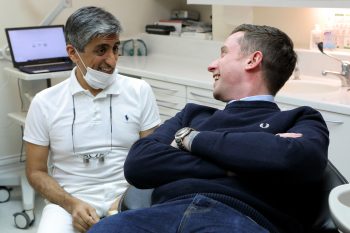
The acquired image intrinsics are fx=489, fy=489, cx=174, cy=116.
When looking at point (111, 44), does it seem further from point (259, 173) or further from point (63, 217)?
point (259, 173)

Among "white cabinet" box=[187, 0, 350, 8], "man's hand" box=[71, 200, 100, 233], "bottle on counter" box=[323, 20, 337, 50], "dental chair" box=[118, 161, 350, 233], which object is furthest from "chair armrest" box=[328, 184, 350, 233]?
"bottle on counter" box=[323, 20, 337, 50]

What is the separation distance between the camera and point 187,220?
1268 millimetres

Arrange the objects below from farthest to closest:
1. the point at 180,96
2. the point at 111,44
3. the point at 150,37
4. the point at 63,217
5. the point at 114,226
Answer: the point at 150,37 → the point at 180,96 → the point at 111,44 → the point at 63,217 → the point at 114,226

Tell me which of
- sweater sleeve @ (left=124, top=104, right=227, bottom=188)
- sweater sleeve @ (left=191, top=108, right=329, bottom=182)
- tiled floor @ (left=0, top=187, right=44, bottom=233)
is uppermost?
sweater sleeve @ (left=191, top=108, right=329, bottom=182)

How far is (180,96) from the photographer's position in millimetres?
3086

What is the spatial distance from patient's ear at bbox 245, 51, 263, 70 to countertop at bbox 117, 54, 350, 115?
94 centimetres

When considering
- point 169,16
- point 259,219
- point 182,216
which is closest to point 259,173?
point 259,219

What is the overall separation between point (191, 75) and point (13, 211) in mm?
1444

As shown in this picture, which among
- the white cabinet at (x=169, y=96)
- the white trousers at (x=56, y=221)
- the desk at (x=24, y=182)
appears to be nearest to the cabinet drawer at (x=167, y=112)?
the white cabinet at (x=169, y=96)

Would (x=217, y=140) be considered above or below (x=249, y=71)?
below

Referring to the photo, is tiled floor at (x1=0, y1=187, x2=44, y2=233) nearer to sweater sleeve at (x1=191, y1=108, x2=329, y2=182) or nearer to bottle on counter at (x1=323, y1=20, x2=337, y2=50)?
sweater sleeve at (x1=191, y1=108, x2=329, y2=182)

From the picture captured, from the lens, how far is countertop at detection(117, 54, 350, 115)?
7.86 feet

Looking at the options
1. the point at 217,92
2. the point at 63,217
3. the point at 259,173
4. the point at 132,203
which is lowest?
the point at 63,217

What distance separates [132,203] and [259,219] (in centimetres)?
39
